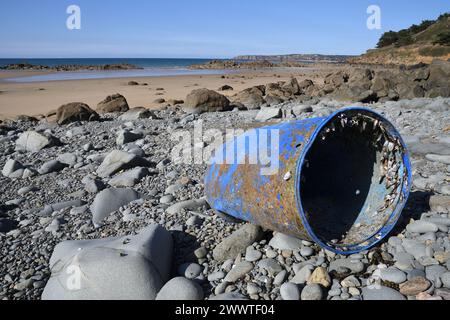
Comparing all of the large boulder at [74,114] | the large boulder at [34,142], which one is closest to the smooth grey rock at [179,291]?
the large boulder at [34,142]

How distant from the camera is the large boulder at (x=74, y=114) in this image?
29.4 feet

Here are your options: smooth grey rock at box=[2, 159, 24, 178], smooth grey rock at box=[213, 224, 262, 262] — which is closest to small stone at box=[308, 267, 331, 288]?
smooth grey rock at box=[213, 224, 262, 262]

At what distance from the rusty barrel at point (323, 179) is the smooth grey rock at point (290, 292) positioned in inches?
13.5

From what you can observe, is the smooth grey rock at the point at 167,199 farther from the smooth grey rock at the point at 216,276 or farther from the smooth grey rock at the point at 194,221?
the smooth grey rock at the point at 216,276

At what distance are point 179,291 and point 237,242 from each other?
0.75 meters

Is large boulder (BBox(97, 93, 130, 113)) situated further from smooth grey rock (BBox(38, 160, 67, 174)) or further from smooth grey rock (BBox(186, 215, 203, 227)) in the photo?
smooth grey rock (BBox(186, 215, 203, 227))

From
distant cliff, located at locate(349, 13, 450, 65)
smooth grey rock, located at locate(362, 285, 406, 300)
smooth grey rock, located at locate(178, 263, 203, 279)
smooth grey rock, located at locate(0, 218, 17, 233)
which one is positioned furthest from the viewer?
distant cliff, located at locate(349, 13, 450, 65)

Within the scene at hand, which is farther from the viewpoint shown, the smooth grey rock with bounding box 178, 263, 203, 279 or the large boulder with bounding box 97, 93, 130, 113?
the large boulder with bounding box 97, 93, 130, 113

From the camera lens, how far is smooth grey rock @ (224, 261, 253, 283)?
2.74 m

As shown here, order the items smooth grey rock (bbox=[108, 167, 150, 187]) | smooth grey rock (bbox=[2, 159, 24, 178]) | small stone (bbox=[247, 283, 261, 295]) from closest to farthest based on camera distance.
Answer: small stone (bbox=[247, 283, 261, 295]) < smooth grey rock (bbox=[108, 167, 150, 187]) < smooth grey rock (bbox=[2, 159, 24, 178])

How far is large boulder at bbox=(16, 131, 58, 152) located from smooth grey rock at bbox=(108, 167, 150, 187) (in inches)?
101

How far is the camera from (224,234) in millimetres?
3332

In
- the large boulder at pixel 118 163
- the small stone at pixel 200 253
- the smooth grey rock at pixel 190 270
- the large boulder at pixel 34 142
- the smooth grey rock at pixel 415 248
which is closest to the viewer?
the smooth grey rock at pixel 415 248

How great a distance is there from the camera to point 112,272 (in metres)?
2.49
